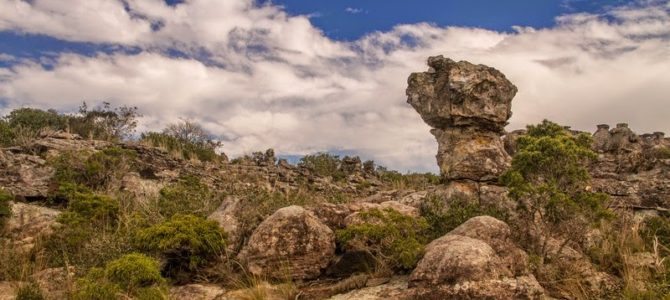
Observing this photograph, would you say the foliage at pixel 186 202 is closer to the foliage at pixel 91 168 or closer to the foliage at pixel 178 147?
the foliage at pixel 91 168

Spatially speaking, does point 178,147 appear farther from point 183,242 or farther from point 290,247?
point 290,247

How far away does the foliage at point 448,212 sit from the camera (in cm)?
1241

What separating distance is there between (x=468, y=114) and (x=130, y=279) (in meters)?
10.2

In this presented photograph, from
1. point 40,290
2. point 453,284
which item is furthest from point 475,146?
point 40,290

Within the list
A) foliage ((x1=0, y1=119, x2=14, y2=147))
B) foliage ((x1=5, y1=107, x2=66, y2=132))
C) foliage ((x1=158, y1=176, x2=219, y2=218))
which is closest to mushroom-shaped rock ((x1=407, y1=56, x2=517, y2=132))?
foliage ((x1=158, y1=176, x2=219, y2=218))

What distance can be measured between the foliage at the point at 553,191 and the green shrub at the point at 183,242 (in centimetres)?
671

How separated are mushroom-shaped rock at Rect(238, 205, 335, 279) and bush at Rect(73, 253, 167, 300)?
6.47ft

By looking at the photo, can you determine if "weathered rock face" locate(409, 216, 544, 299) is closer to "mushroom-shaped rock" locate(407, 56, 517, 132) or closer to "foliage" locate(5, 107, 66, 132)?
"mushroom-shaped rock" locate(407, 56, 517, 132)

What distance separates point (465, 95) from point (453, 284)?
26.0 feet

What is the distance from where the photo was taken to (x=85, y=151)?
19.8 m

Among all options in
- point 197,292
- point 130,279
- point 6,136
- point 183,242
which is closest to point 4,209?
point 183,242

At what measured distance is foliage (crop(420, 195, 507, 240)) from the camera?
40.7ft

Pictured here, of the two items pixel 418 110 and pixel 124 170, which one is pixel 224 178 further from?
pixel 418 110

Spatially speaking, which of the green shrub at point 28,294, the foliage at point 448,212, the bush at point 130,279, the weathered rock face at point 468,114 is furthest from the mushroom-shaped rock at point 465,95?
the green shrub at point 28,294
